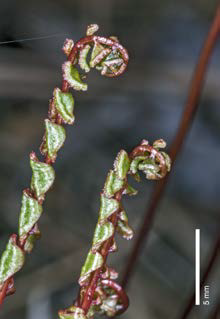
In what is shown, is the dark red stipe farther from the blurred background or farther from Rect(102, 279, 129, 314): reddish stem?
the blurred background

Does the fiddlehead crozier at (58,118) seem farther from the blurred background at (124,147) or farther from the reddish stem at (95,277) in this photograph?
the blurred background at (124,147)

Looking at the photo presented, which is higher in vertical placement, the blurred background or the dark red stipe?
the dark red stipe

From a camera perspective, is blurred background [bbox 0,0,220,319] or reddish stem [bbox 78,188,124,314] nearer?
reddish stem [bbox 78,188,124,314]

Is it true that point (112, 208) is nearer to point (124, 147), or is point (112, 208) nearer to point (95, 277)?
point (95, 277)

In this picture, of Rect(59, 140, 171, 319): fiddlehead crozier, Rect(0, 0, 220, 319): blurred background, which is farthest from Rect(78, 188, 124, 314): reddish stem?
Rect(0, 0, 220, 319): blurred background

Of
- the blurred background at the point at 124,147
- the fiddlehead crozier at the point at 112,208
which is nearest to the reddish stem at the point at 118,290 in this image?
the fiddlehead crozier at the point at 112,208

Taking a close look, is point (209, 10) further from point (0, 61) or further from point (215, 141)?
point (0, 61)
